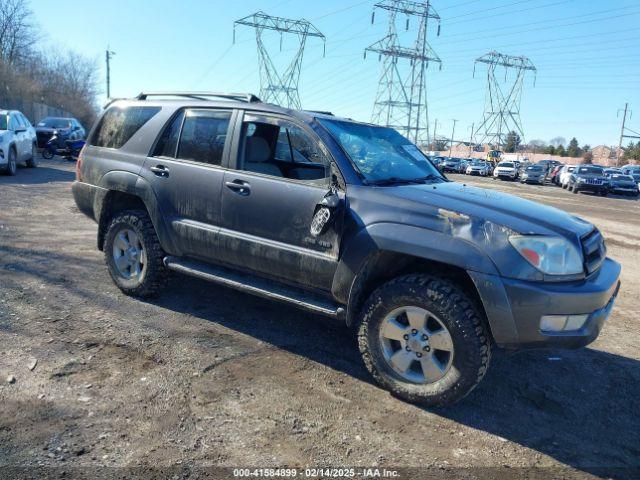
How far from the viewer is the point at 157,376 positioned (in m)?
3.54

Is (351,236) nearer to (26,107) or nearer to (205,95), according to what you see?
(205,95)

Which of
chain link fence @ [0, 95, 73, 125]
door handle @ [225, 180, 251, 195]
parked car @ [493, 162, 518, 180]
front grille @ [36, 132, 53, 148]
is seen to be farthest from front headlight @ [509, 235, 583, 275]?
parked car @ [493, 162, 518, 180]

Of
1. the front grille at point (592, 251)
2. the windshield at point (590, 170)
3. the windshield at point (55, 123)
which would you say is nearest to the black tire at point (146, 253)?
the front grille at point (592, 251)

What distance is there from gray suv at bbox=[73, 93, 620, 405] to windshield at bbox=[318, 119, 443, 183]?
0.02 meters

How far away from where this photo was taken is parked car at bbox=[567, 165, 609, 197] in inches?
1143

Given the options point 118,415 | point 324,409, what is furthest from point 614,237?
point 118,415

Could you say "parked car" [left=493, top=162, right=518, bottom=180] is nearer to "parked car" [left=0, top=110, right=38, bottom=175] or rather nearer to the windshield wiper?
"parked car" [left=0, top=110, right=38, bottom=175]

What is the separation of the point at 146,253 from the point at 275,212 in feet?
4.98

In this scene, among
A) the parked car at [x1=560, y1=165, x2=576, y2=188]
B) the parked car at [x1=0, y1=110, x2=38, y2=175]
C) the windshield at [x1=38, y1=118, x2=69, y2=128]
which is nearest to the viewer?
the parked car at [x1=0, y1=110, x2=38, y2=175]

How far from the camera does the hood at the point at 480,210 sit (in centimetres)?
321

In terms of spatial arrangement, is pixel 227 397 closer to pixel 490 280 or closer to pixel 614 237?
pixel 490 280

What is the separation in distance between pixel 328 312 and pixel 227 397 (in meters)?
0.87

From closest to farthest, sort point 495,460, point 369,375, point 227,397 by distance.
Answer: point 495,460, point 227,397, point 369,375

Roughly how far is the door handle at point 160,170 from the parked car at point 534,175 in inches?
1469
